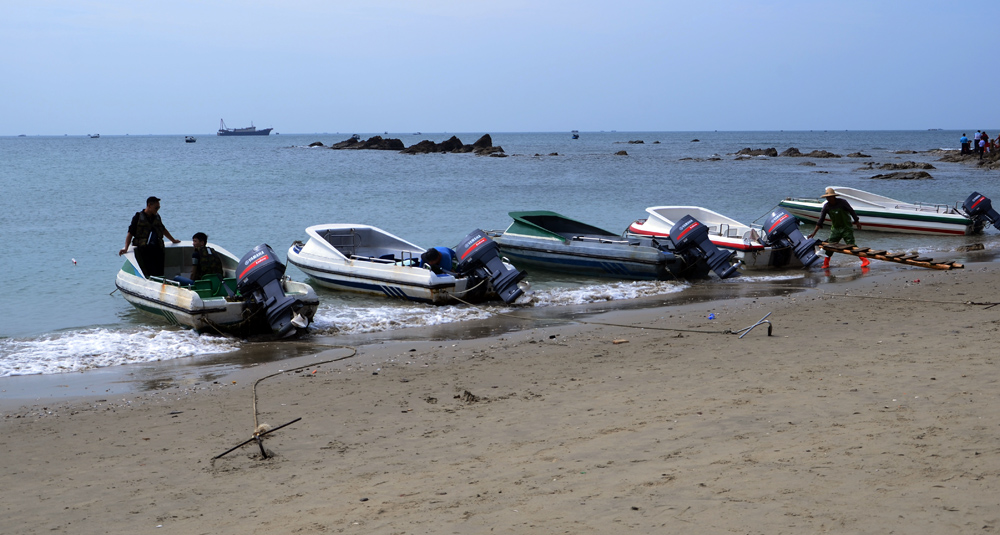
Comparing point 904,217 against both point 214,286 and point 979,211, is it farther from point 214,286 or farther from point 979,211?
point 214,286

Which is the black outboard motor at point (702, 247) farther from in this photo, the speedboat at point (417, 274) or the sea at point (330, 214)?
the speedboat at point (417, 274)

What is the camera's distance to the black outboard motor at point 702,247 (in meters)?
14.4

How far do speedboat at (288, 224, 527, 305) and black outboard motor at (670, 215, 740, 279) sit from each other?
329 cm

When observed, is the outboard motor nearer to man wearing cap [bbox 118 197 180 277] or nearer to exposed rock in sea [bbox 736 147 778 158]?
man wearing cap [bbox 118 197 180 277]

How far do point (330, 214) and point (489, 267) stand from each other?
18367 mm

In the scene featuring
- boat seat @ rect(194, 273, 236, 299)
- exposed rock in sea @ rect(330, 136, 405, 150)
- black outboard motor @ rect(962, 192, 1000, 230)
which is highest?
exposed rock in sea @ rect(330, 136, 405, 150)

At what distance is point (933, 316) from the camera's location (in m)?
9.88

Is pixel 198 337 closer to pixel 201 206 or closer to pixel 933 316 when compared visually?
pixel 933 316

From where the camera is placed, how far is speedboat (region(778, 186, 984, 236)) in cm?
2112

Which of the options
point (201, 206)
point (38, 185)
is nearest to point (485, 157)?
point (38, 185)

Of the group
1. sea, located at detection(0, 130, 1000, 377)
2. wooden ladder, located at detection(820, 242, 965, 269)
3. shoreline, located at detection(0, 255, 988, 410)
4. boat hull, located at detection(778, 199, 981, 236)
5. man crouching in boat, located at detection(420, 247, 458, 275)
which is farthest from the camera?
boat hull, located at detection(778, 199, 981, 236)

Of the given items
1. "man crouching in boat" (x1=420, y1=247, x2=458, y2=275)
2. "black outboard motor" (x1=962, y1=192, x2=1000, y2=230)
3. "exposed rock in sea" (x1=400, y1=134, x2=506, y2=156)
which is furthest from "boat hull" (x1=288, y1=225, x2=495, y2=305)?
"exposed rock in sea" (x1=400, y1=134, x2=506, y2=156)

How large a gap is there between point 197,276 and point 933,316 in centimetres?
1004

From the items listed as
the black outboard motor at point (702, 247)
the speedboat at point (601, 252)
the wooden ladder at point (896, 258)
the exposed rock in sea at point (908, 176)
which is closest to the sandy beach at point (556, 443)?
the black outboard motor at point (702, 247)
